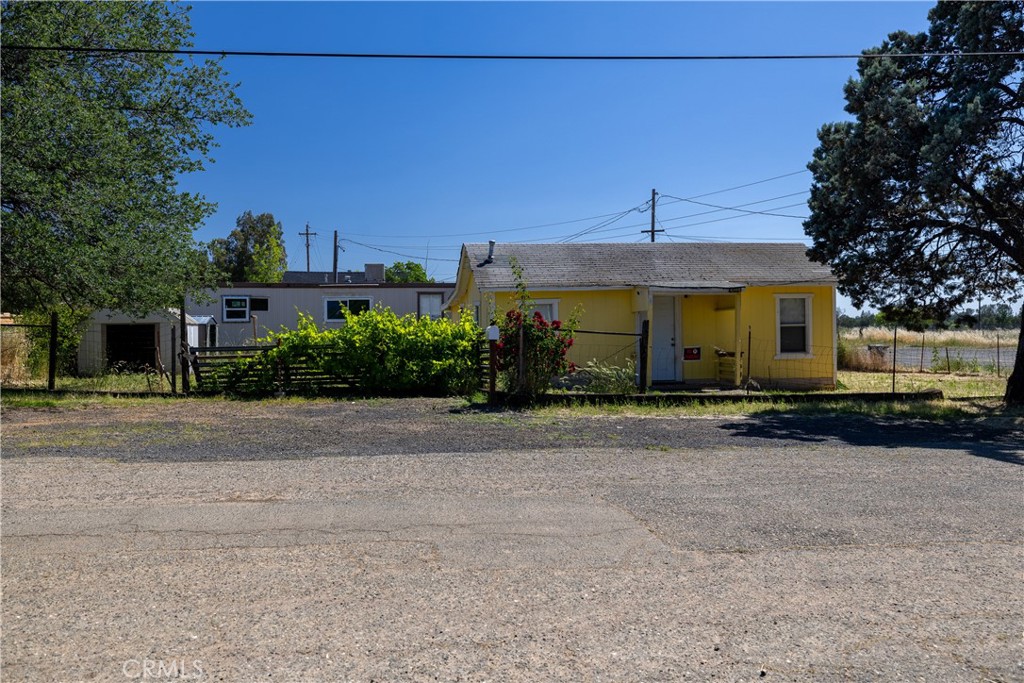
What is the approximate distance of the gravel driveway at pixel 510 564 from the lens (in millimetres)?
3764

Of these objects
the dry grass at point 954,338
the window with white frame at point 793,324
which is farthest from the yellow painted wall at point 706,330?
the dry grass at point 954,338

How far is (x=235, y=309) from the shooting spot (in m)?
29.9

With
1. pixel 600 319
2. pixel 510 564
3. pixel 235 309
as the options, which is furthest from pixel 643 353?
pixel 235 309

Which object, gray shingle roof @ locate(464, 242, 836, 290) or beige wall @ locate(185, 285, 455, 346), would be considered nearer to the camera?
gray shingle roof @ locate(464, 242, 836, 290)

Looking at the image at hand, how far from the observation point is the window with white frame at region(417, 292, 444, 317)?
30875mm

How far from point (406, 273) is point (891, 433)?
56.1 meters

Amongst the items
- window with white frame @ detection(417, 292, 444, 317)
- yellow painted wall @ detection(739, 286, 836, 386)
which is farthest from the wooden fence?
window with white frame @ detection(417, 292, 444, 317)

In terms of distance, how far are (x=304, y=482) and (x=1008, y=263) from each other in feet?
48.3

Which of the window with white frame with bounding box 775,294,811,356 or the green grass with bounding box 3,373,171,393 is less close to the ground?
the window with white frame with bounding box 775,294,811,356

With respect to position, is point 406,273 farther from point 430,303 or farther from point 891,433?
point 891,433

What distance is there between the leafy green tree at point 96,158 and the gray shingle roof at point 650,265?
7.34 meters

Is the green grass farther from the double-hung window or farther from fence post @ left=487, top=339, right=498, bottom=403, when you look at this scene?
the double-hung window

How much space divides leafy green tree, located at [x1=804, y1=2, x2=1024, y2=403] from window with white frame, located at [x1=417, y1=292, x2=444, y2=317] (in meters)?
18.1

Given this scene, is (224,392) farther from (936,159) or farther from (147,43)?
(936,159)
